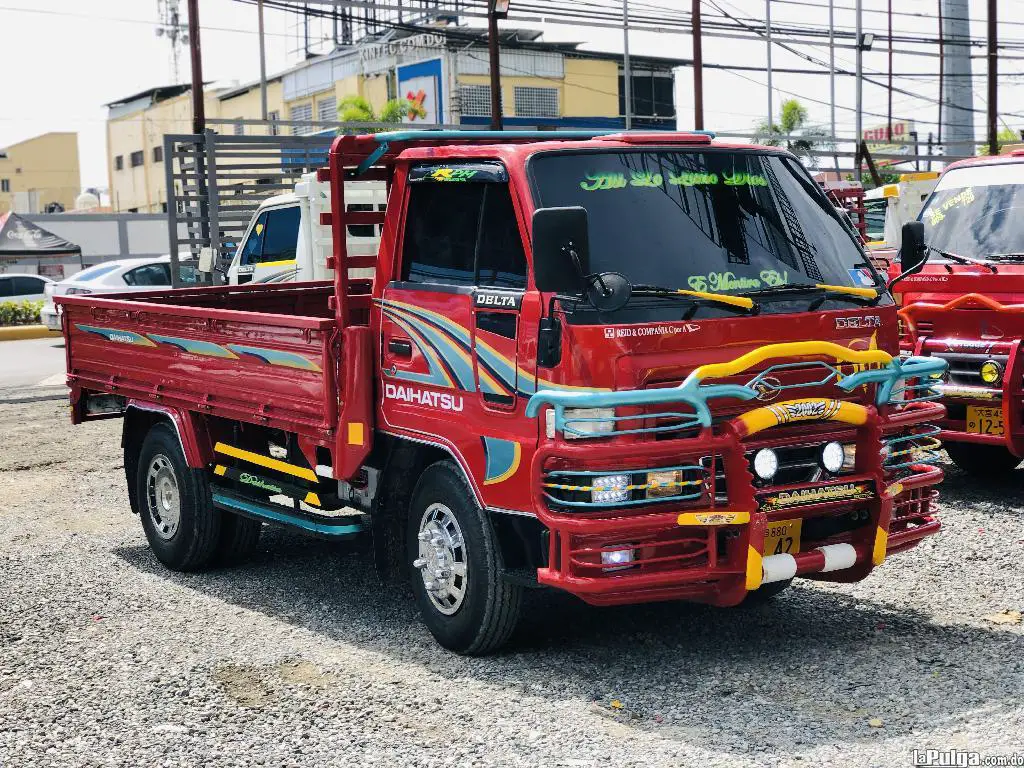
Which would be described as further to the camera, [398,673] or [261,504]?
[261,504]

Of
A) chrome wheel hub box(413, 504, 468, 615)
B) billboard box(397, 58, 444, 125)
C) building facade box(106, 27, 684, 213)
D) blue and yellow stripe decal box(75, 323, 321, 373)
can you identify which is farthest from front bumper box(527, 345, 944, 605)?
billboard box(397, 58, 444, 125)

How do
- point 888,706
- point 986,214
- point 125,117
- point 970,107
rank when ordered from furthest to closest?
point 125,117
point 970,107
point 986,214
point 888,706

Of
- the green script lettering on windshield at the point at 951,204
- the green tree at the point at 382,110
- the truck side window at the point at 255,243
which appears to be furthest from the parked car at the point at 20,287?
the green script lettering on windshield at the point at 951,204

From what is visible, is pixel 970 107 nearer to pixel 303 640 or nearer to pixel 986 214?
pixel 986 214

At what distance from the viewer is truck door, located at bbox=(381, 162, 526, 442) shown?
5883 millimetres

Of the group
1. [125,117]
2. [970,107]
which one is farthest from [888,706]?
[125,117]

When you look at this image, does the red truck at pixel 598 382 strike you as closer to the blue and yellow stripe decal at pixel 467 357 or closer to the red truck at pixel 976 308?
the blue and yellow stripe decal at pixel 467 357

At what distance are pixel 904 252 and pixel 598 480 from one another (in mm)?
2642

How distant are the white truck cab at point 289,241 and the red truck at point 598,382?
7.51m

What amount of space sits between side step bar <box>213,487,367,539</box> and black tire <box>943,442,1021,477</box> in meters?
4.89

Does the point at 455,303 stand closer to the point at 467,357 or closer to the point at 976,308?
the point at 467,357

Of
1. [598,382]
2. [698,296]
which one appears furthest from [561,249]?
[698,296]

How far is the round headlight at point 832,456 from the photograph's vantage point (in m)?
5.84

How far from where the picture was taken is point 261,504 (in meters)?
7.66
